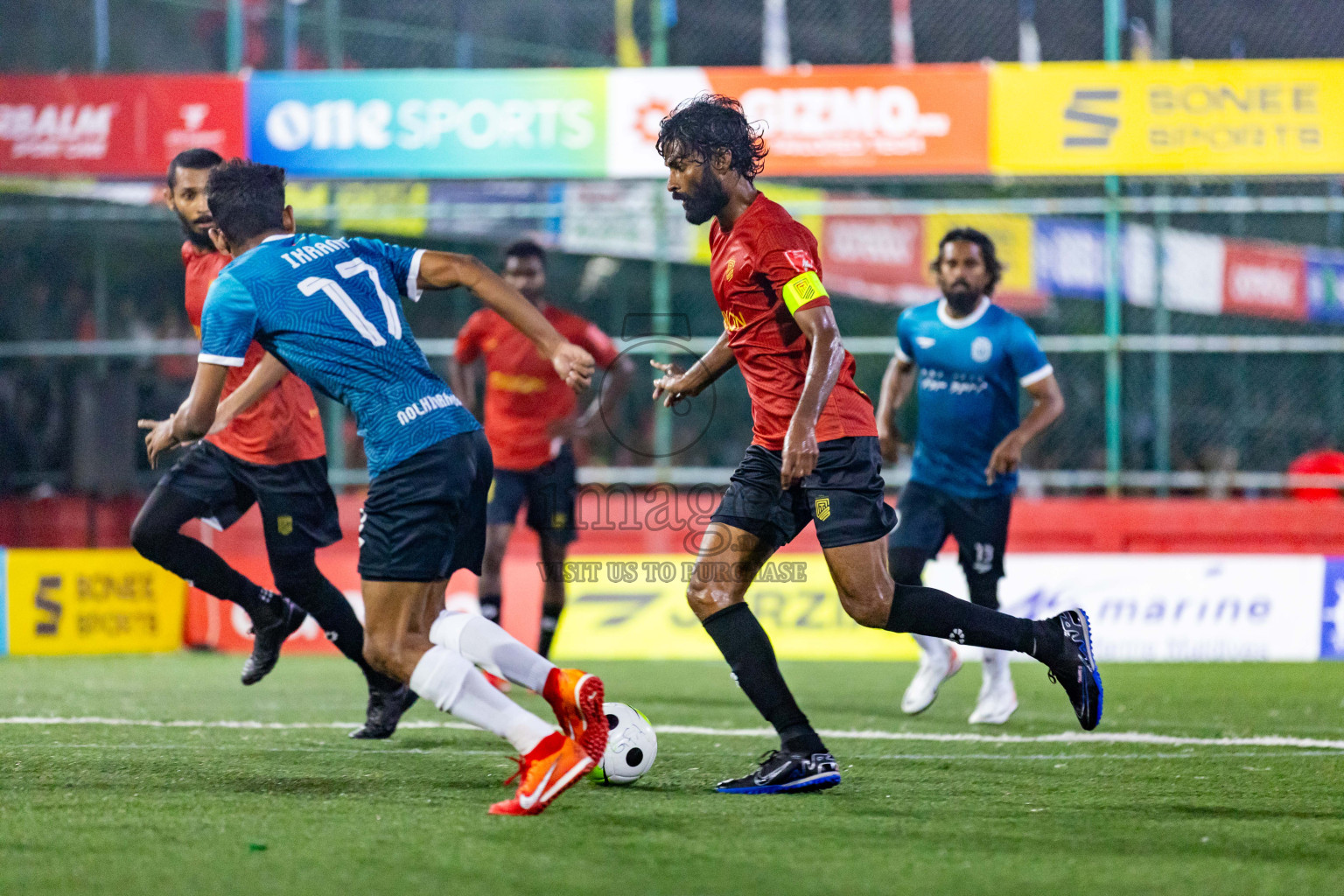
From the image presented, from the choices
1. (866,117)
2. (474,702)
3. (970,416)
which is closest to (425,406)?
(474,702)

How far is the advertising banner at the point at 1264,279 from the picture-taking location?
68.9 ft

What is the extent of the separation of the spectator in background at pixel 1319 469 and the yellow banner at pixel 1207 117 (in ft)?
8.87

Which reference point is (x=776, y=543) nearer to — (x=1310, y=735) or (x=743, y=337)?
(x=743, y=337)

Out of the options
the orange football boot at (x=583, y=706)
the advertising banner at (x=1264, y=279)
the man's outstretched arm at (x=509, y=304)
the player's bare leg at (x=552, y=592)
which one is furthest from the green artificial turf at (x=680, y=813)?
the advertising banner at (x=1264, y=279)

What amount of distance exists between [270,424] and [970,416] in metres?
3.34

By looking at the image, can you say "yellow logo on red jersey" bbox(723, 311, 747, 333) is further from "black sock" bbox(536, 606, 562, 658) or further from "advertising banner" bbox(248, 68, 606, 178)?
"advertising banner" bbox(248, 68, 606, 178)

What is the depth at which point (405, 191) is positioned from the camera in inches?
659

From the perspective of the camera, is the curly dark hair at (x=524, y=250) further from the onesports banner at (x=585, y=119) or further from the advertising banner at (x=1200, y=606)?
the onesports banner at (x=585, y=119)

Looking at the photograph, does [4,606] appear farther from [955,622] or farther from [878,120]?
[955,622]

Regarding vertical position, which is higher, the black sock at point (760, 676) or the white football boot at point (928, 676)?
the black sock at point (760, 676)

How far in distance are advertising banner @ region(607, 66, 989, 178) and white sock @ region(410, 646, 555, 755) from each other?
9.40 meters

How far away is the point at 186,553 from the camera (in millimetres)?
6523

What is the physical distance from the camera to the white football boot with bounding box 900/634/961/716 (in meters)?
7.68

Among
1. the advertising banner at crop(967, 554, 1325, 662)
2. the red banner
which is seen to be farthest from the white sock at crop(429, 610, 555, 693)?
the red banner
